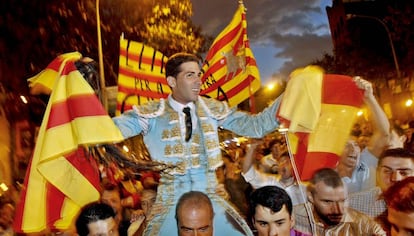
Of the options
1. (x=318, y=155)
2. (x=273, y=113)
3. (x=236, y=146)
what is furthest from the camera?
(x=236, y=146)

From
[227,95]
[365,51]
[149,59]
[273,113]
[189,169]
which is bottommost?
[189,169]

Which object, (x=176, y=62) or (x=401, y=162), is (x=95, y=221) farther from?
(x=401, y=162)

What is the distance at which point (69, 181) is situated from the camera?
4047 millimetres

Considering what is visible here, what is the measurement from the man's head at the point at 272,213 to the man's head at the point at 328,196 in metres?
0.40

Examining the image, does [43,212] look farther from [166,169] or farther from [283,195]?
[283,195]

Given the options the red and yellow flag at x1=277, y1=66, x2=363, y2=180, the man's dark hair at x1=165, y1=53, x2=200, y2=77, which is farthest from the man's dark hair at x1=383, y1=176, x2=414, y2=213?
the man's dark hair at x1=165, y1=53, x2=200, y2=77

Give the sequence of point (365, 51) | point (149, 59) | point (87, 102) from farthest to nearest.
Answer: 1. point (365, 51)
2. point (149, 59)
3. point (87, 102)

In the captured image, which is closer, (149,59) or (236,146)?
(149,59)

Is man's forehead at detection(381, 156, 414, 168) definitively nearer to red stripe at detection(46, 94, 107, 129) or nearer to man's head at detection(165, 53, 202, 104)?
man's head at detection(165, 53, 202, 104)

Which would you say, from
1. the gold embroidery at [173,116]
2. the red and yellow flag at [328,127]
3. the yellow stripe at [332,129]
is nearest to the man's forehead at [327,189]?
the red and yellow flag at [328,127]

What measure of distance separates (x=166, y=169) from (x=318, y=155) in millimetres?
1462

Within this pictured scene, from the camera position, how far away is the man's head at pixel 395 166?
15.7 feet

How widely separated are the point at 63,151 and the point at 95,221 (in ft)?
2.18

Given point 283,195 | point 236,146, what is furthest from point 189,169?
point 236,146
